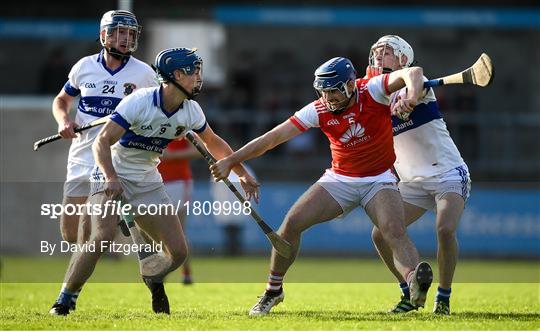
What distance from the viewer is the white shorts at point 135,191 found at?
30.3ft

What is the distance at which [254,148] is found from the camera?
9.21m

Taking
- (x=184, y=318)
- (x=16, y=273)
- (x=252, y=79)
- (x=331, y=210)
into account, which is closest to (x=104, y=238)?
(x=184, y=318)

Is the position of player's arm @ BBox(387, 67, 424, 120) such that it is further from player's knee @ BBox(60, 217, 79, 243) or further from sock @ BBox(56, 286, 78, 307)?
player's knee @ BBox(60, 217, 79, 243)

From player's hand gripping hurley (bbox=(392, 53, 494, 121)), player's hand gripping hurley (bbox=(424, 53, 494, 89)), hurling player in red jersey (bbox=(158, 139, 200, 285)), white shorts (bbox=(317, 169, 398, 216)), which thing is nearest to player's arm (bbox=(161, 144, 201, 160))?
hurling player in red jersey (bbox=(158, 139, 200, 285))

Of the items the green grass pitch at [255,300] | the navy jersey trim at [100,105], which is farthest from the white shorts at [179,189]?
the navy jersey trim at [100,105]

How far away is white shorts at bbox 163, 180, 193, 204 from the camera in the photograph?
13.1m

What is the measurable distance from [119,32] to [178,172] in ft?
11.2

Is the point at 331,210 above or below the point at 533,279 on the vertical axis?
above

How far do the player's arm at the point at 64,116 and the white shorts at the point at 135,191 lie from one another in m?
0.70

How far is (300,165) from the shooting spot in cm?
2266

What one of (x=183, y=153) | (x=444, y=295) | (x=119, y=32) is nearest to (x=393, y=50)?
(x=444, y=295)

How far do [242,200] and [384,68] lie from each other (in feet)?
5.81

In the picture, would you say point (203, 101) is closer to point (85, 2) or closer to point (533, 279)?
point (85, 2)

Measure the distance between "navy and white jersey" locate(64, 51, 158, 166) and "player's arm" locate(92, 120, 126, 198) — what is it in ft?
5.04
